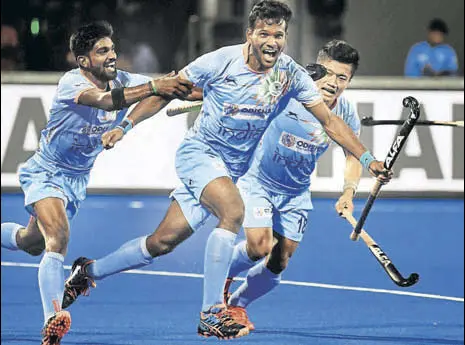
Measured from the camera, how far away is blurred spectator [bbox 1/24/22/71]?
32.7 ft

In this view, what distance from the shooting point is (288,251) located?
296 inches

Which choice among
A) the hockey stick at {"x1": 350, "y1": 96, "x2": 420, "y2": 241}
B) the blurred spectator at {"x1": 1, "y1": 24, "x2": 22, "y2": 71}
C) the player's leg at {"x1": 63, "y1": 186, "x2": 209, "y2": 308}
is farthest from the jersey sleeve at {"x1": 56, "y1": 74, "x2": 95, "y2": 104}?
the blurred spectator at {"x1": 1, "y1": 24, "x2": 22, "y2": 71}

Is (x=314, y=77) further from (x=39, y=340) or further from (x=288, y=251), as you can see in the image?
(x=39, y=340)

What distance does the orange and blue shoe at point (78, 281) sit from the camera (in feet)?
24.0

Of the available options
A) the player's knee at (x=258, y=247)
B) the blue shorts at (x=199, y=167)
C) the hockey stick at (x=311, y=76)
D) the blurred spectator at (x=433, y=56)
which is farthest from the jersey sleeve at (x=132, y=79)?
the blurred spectator at (x=433, y=56)

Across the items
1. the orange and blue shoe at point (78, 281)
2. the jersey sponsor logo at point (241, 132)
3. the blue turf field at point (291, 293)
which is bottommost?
the blue turf field at point (291, 293)

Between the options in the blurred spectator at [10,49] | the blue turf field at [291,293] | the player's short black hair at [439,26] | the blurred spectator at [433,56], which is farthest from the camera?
the blurred spectator at [433,56]

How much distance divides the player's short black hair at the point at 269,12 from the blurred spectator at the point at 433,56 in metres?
3.27

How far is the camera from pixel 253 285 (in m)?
7.46

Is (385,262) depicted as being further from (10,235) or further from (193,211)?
(10,235)

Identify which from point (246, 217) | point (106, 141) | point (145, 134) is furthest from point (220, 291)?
point (145, 134)

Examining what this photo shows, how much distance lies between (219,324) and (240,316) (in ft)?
0.97

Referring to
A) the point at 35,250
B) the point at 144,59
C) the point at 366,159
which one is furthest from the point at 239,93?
the point at 144,59

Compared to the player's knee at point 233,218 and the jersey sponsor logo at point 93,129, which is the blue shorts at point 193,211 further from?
the jersey sponsor logo at point 93,129
